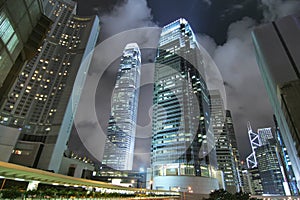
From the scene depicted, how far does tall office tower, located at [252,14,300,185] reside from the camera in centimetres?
4653

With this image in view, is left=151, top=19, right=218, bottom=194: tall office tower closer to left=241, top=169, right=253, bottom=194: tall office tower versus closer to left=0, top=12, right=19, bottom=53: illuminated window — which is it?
left=0, top=12, right=19, bottom=53: illuminated window

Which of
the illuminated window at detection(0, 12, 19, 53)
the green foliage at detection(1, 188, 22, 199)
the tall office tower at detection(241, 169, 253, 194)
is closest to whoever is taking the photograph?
the illuminated window at detection(0, 12, 19, 53)

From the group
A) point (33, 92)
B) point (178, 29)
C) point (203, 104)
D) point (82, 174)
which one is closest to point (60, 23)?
point (33, 92)

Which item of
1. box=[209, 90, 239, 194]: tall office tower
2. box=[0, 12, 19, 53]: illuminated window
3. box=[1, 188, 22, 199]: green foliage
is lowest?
box=[1, 188, 22, 199]: green foliage

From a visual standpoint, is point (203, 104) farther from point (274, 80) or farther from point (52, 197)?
point (52, 197)

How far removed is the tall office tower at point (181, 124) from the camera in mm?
75438

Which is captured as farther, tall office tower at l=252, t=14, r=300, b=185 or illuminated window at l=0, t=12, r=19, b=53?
tall office tower at l=252, t=14, r=300, b=185

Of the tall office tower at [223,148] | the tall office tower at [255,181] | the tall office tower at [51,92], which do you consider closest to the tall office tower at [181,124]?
the tall office tower at [223,148]

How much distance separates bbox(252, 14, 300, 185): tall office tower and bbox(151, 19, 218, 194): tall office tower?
34371 millimetres

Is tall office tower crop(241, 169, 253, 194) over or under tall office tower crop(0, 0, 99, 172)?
under

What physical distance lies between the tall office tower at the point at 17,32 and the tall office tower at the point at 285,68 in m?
57.0

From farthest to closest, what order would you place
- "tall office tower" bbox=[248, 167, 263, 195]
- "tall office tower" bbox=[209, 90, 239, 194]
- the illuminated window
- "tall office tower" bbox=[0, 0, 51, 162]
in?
"tall office tower" bbox=[248, 167, 263, 195], "tall office tower" bbox=[209, 90, 239, 194], "tall office tower" bbox=[0, 0, 51, 162], the illuminated window

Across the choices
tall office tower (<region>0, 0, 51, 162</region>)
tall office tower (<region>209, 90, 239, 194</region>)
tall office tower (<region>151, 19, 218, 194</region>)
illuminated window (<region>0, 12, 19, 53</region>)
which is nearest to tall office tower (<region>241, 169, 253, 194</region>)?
tall office tower (<region>209, 90, 239, 194</region>)

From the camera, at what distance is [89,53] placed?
98.9 metres
